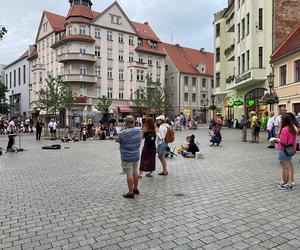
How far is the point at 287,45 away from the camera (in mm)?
27484

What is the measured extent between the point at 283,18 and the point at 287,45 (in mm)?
3651

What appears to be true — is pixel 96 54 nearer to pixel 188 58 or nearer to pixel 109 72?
pixel 109 72

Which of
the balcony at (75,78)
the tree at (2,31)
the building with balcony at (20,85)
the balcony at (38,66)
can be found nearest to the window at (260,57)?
the tree at (2,31)

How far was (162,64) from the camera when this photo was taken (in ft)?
206

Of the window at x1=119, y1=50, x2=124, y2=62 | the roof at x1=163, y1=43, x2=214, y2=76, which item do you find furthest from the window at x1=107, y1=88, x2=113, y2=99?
the roof at x1=163, y1=43, x2=214, y2=76

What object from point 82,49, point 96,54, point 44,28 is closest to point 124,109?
point 96,54

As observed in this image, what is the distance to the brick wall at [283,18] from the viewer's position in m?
29.4

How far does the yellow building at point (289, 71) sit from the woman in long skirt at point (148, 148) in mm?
19020

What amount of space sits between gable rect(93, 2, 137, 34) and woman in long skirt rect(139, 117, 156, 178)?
47132 mm

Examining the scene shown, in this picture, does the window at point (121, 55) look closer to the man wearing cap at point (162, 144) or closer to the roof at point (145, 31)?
the roof at point (145, 31)

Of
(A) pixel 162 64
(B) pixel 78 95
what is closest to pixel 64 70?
(B) pixel 78 95

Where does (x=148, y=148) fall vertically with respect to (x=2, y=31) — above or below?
below

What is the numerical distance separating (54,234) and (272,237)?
3084 millimetres

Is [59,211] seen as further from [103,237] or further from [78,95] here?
[78,95]
